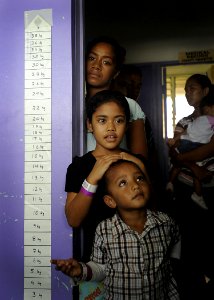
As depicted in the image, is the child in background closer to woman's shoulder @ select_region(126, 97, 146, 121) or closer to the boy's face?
woman's shoulder @ select_region(126, 97, 146, 121)

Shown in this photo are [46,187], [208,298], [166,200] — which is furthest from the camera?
[166,200]

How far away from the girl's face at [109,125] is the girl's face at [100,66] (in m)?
0.26

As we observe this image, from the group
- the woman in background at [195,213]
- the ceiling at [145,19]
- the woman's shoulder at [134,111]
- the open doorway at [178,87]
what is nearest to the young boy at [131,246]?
the woman's shoulder at [134,111]

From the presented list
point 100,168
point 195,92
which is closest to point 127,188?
point 100,168

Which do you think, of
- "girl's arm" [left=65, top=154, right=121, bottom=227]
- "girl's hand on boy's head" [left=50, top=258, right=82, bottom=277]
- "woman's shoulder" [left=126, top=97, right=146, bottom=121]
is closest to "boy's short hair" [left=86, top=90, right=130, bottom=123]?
"woman's shoulder" [left=126, top=97, right=146, bottom=121]

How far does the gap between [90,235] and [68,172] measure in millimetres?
304

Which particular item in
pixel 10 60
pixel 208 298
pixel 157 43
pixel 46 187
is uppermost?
pixel 157 43

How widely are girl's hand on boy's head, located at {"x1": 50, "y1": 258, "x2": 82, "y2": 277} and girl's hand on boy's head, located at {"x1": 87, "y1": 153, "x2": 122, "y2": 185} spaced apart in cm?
32

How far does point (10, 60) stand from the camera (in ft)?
5.15

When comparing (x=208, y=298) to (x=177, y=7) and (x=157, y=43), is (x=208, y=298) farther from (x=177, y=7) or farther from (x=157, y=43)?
(x=157, y=43)

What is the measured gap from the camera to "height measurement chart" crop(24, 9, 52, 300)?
1.52m

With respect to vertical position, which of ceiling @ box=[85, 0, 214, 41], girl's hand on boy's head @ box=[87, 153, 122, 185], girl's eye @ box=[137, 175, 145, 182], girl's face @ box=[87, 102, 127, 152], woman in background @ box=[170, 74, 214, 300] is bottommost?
woman in background @ box=[170, 74, 214, 300]

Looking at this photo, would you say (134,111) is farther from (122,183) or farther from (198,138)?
(198,138)

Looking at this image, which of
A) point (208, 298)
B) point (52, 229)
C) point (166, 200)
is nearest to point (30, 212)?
point (52, 229)
